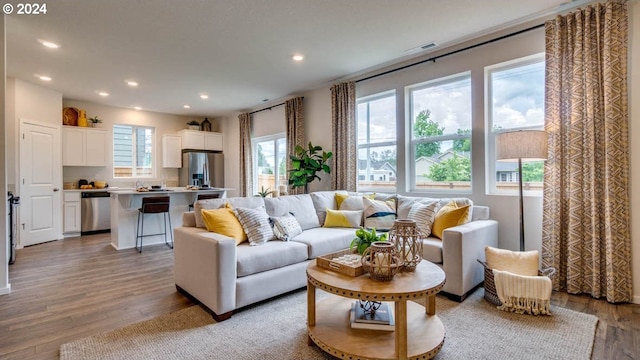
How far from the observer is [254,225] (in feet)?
9.50

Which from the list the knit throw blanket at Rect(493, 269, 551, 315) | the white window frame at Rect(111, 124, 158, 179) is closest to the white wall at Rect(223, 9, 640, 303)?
the knit throw blanket at Rect(493, 269, 551, 315)

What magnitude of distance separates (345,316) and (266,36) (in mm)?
2969

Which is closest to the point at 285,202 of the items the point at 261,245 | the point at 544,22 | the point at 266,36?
the point at 261,245

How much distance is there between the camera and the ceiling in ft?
9.40

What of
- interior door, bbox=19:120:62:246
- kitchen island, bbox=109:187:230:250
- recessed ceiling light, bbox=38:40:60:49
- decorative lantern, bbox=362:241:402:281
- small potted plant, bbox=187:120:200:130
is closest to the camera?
decorative lantern, bbox=362:241:402:281

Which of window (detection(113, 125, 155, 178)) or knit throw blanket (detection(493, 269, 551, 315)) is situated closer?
knit throw blanket (detection(493, 269, 551, 315))

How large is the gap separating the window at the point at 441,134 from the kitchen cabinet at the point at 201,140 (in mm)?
5357

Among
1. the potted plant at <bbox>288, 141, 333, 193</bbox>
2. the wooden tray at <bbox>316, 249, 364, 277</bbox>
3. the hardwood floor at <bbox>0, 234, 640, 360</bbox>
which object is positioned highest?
the potted plant at <bbox>288, 141, 333, 193</bbox>

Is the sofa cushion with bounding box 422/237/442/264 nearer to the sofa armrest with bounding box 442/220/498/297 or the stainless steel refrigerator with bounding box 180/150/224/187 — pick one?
the sofa armrest with bounding box 442/220/498/297

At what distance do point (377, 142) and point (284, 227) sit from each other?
2.30 m

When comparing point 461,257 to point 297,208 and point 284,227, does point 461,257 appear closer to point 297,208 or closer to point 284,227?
point 284,227

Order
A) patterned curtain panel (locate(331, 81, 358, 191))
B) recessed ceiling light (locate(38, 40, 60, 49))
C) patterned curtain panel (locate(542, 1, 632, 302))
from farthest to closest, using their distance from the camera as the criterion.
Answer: patterned curtain panel (locate(331, 81, 358, 191)) → recessed ceiling light (locate(38, 40, 60, 49)) → patterned curtain panel (locate(542, 1, 632, 302))

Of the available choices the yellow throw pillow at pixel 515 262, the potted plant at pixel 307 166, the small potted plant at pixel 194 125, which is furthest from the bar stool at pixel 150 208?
the yellow throw pillow at pixel 515 262

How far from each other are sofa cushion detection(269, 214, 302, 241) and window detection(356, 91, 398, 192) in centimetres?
191
